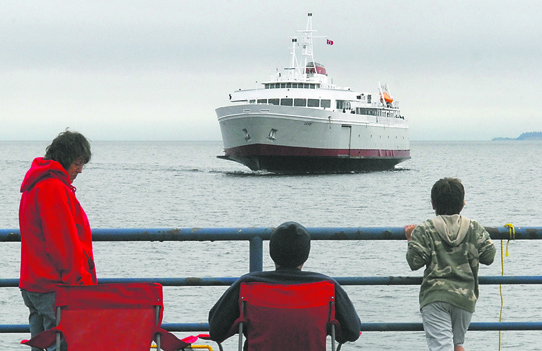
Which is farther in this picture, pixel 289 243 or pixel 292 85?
pixel 292 85

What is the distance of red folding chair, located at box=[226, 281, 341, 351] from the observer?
3049 mm

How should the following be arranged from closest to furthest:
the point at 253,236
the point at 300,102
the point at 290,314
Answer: the point at 290,314, the point at 253,236, the point at 300,102

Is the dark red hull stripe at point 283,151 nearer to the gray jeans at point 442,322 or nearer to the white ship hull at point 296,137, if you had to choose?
the white ship hull at point 296,137

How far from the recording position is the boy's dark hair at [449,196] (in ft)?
12.9

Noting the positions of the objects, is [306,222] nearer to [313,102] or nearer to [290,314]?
[313,102]

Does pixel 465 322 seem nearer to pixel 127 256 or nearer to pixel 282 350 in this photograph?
pixel 282 350

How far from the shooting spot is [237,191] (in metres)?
55.0

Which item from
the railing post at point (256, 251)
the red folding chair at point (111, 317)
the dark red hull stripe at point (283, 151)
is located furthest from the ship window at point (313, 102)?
the red folding chair at point (111, 317)

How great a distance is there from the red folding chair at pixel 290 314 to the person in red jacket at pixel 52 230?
993mm

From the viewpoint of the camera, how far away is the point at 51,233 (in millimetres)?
3494

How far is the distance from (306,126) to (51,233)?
55445 mm

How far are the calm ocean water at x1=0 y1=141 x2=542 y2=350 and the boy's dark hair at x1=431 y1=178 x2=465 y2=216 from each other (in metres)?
8.04

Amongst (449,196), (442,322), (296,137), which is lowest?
(442,322)

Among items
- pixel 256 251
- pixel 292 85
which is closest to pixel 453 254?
pixel 256 251
